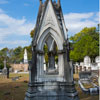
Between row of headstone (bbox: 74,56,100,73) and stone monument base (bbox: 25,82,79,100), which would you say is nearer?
stone monument base (bbox: 25,82,79,100)

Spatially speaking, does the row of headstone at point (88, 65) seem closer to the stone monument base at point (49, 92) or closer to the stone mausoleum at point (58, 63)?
the stone mausoleum at point (58, 63)

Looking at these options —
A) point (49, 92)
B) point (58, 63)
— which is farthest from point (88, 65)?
point (49, 92)

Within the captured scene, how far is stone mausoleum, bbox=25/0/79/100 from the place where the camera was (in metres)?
7.59

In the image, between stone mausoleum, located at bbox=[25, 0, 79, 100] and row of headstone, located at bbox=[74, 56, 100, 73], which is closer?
stone mausoleum, located at bbox=[25, 0, 79, 100]

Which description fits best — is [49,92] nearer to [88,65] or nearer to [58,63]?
[58,63]

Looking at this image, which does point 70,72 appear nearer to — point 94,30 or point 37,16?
point 37,16

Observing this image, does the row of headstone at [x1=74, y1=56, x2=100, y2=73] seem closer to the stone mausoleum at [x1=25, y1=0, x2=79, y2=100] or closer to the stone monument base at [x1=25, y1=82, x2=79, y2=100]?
the stone mausoleum at [x1=25, y1=0, x2=79, y2=100]

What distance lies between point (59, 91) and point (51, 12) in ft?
14.2

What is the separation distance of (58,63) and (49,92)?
1632mm

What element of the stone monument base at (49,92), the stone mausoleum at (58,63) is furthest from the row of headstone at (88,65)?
the stone monument base at (49,92)

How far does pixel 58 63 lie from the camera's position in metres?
8.10

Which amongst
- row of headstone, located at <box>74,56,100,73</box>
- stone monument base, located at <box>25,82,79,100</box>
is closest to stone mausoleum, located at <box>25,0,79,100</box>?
stone monument base, located at <box>25,82,79,100</box>

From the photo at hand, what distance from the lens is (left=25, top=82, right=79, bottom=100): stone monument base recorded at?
752 cm

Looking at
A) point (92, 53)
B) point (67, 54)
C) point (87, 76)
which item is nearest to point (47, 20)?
point (67, 54)
